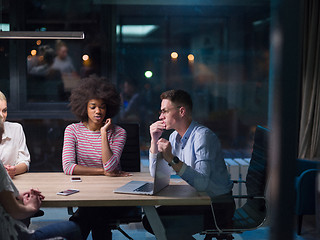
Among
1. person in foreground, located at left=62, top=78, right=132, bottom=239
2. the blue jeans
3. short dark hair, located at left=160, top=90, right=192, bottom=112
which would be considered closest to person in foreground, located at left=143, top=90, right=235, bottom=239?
short dark hair, located at left=160, top=90, right=192, bottom=112

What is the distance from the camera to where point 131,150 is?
10.2 feet

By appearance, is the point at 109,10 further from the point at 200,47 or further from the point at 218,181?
the point at 218,181

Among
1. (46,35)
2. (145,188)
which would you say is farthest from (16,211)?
(46,35)

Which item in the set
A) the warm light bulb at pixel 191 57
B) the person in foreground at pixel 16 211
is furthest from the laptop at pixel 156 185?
the warm light bulb at pixel 191 57

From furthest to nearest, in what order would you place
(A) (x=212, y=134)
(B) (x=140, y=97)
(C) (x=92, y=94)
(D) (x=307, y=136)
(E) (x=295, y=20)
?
(B) (x=140, y=97) → (D) (x=307, y=136) → (C) (x=92, y=94) → (A) (x=212, y=134) → (E) (x=295, y=20)

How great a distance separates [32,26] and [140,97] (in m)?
1.30

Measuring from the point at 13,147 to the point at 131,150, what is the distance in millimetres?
829

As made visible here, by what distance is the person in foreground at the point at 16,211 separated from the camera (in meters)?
1.71

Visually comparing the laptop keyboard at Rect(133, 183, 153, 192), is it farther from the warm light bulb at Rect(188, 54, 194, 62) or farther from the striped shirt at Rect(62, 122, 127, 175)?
the warm light bulb at Rect(188, 54, 194, 62)

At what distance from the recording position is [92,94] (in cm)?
304

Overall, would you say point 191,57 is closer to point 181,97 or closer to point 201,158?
point 181,97

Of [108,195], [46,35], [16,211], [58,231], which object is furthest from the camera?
[46,35]

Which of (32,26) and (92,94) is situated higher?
(32,26)

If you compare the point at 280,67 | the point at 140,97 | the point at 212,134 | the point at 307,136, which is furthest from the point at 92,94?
the point at 280,67
